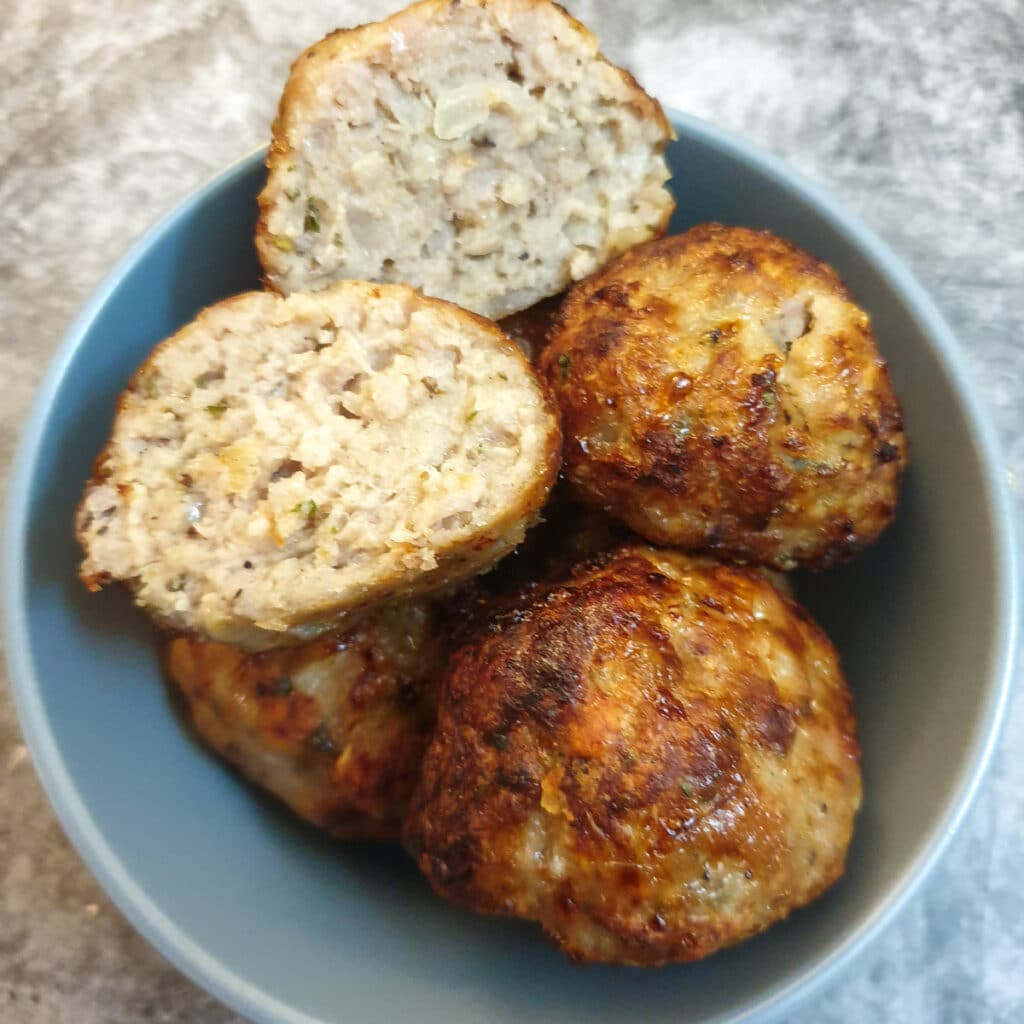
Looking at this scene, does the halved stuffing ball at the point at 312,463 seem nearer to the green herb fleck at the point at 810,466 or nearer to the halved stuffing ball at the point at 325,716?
the halved stuffing ball at the point at 325,716

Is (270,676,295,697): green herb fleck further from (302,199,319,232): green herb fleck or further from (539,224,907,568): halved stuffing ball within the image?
(302,199,319,232): green herb fleck

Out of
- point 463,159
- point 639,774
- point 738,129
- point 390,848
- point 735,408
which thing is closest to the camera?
point 639,774

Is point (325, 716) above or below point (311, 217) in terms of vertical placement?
below

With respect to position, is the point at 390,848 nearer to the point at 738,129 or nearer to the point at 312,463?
the point at 312,463

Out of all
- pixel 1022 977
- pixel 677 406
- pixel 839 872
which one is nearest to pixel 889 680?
pixel 839 872

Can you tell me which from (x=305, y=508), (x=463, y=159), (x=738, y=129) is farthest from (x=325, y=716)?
(x=738, y=129)

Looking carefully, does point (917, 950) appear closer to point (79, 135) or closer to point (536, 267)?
point (536, 267)
